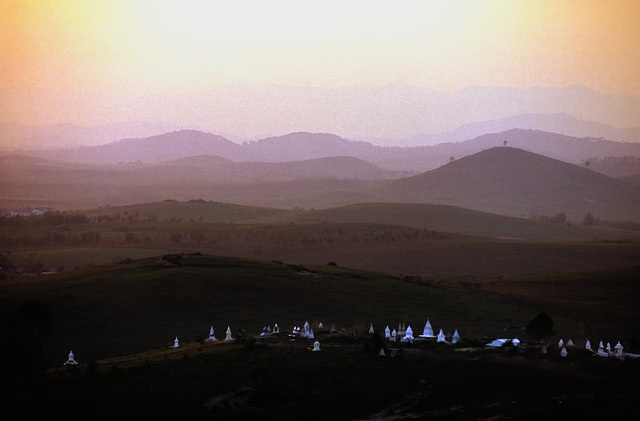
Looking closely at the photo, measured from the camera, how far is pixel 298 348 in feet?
163

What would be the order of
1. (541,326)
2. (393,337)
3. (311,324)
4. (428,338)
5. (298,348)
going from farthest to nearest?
1. (311,324)
2. (541,326)
3. (428,338)
4. (393,337)
5. (298,348)

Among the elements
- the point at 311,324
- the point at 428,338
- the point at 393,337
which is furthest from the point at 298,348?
the point at 311,324

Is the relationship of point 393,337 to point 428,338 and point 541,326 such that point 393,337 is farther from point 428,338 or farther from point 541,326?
point 541,326

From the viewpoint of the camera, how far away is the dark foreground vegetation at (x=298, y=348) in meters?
37.3

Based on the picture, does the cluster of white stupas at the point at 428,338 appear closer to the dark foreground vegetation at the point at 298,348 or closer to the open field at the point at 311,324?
the dark foreground vegetation at the point at 298,348

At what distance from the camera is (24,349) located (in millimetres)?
42906

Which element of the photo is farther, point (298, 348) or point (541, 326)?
point (541, 326)

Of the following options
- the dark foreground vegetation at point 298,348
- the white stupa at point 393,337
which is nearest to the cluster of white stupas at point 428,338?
the white stupa at point 393,337

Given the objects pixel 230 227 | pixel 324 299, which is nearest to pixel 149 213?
pixel 230 227

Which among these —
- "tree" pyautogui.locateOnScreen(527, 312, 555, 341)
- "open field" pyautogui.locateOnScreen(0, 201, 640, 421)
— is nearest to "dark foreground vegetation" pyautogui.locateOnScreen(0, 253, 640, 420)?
"open field" pyautogui.locateOnScreen(0, 201, 640, 421)

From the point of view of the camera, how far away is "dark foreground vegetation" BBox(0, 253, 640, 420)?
1469 inches

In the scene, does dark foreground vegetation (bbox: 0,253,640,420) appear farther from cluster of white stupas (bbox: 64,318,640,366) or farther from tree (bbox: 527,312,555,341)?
tree (bbox: 527,312,555,341)

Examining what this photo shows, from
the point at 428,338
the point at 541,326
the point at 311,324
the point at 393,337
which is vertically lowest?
the point at 311,324

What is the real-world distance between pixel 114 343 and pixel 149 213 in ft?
448
